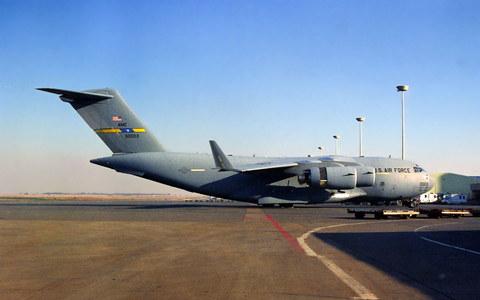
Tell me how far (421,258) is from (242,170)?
66.3 feet

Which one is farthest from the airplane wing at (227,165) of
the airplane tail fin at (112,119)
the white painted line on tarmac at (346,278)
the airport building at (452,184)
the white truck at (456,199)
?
the airport building at (452,184)

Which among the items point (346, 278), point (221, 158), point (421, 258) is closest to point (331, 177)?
point (221, 158)

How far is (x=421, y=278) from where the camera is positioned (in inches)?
270

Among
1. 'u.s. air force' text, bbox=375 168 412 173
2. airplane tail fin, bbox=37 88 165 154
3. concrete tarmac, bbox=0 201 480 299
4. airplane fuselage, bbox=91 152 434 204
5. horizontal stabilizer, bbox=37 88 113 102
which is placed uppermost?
horizontal stabilizer, bbox=37 88 113 102

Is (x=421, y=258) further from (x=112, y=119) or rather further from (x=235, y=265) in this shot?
(x=112, y=119)

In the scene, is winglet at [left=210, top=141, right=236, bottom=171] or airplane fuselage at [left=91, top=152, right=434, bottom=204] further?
airplane fuselage at [left=91, top=152, right=434, bottom=204]

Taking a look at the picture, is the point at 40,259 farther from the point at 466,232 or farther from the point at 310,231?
the point at 466,232

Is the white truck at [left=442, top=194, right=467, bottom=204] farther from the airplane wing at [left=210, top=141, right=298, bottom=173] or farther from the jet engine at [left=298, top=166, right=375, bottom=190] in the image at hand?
the airplane wing at [left=210, top=141, right=298, bottom=173]

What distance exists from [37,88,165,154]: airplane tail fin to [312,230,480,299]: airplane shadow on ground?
803 inches

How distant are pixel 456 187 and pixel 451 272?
76563 mm

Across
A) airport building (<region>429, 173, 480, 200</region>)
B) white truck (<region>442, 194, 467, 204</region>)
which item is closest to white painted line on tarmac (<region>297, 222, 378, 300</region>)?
white truck (<region>442, 194, 467, 204</region>)

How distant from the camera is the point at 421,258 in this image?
8.91m

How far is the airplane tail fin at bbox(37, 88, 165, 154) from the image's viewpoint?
30078 mm

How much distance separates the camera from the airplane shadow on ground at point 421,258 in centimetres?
634
